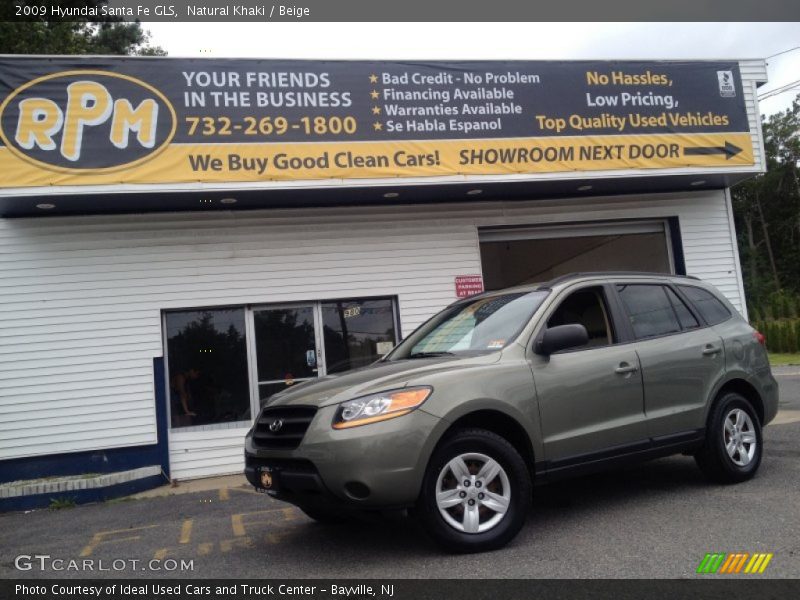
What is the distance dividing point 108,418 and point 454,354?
6.18 meters

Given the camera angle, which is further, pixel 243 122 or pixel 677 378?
pixel 243 122

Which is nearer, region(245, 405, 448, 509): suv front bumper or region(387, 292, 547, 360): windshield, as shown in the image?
region(245, 405, 448, 509): suv front bumper

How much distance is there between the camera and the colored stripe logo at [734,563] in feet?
13.5

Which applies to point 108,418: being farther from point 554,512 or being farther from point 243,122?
point 554,512

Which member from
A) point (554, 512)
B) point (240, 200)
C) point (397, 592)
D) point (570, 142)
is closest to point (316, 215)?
point (240, 200)

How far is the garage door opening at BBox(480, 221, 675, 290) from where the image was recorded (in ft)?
39.2

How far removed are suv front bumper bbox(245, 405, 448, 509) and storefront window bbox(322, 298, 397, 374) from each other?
19.6 feet

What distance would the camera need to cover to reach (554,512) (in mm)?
5688

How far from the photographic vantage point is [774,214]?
63125 millimetres

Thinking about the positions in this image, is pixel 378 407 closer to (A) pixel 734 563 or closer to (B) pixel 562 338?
(B) pixel 562 338

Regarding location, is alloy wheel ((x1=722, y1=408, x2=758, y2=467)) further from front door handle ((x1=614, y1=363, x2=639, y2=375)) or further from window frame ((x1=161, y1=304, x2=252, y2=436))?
window frame ((x1=161, y1=304, x2=252, y2=436))

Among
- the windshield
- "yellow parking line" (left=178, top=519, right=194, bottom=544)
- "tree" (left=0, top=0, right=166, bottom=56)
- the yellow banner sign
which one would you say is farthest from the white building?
"tree" (left=0, top=0, right=166, bottom=56)

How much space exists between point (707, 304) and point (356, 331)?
5.46 m

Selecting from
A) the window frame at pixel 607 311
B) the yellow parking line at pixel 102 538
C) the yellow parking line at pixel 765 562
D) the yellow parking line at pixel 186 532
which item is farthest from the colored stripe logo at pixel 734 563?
the yellow parking line at pixel 102 538
